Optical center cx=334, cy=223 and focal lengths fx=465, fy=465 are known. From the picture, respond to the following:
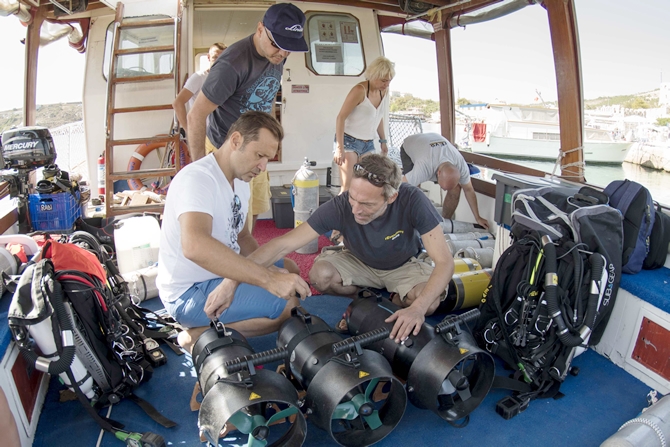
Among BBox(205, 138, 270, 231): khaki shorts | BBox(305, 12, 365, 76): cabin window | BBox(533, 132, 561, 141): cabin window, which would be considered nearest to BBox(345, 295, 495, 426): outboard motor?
BBox(205, 138, 270, 231): khaki shorts

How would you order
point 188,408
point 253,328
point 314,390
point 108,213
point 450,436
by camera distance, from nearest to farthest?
point 314,390
point 450,436
point 188,408
point 253,328
point 108,213

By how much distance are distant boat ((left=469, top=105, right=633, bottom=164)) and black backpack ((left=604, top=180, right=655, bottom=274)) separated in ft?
4.04

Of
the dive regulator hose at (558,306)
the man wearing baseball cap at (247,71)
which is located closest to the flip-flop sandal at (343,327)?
the dive regulator hose at (558,306)

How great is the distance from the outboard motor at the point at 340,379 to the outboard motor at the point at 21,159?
116 inches

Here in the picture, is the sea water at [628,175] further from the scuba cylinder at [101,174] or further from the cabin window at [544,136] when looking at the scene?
the scuba cylinder at [101,174]

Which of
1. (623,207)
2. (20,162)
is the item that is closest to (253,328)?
(623,207)

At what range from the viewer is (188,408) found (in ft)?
7.47

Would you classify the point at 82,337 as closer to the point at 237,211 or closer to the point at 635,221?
the point at 237,211

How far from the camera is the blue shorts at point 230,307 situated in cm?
232

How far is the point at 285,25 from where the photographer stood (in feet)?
9.24

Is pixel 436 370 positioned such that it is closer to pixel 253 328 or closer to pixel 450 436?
pixel 450 436

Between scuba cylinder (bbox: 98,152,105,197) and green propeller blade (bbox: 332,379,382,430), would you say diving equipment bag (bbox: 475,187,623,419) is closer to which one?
green propeller blade (bbox: 332,379,382,430)

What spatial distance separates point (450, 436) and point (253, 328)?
1.09 m

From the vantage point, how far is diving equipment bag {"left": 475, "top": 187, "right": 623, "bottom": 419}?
7.63 feet
